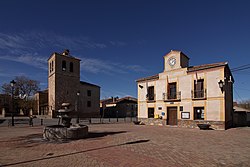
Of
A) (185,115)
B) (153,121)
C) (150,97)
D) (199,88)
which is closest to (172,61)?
(199,88)

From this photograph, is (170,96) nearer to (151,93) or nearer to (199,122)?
(151,93)

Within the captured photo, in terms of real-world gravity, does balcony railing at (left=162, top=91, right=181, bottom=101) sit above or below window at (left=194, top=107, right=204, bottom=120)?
above

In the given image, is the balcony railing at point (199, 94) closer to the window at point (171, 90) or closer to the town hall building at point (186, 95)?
the town hall building at point (186, 95)

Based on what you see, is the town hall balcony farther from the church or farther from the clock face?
the church

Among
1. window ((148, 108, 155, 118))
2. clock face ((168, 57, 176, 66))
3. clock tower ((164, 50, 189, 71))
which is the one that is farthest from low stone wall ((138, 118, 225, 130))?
clock face ((168, 57, 176, 66))

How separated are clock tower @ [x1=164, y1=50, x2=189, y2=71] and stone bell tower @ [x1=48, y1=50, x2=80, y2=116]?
22099mm

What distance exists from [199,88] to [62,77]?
2881 centimetres

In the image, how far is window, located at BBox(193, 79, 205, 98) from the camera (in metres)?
18.0

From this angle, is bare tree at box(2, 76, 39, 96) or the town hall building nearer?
the town hall building

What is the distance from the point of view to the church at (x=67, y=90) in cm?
3631

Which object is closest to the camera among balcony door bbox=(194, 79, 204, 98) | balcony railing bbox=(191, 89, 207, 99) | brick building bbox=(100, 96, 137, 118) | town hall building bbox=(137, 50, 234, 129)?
town hall building bbox=(137, 50, 234, 129)

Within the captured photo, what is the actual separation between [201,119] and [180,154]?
11972 millimetres

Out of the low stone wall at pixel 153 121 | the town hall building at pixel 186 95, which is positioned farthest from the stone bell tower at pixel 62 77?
the town hall building at pixel 186 95

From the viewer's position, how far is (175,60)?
20.2 m
